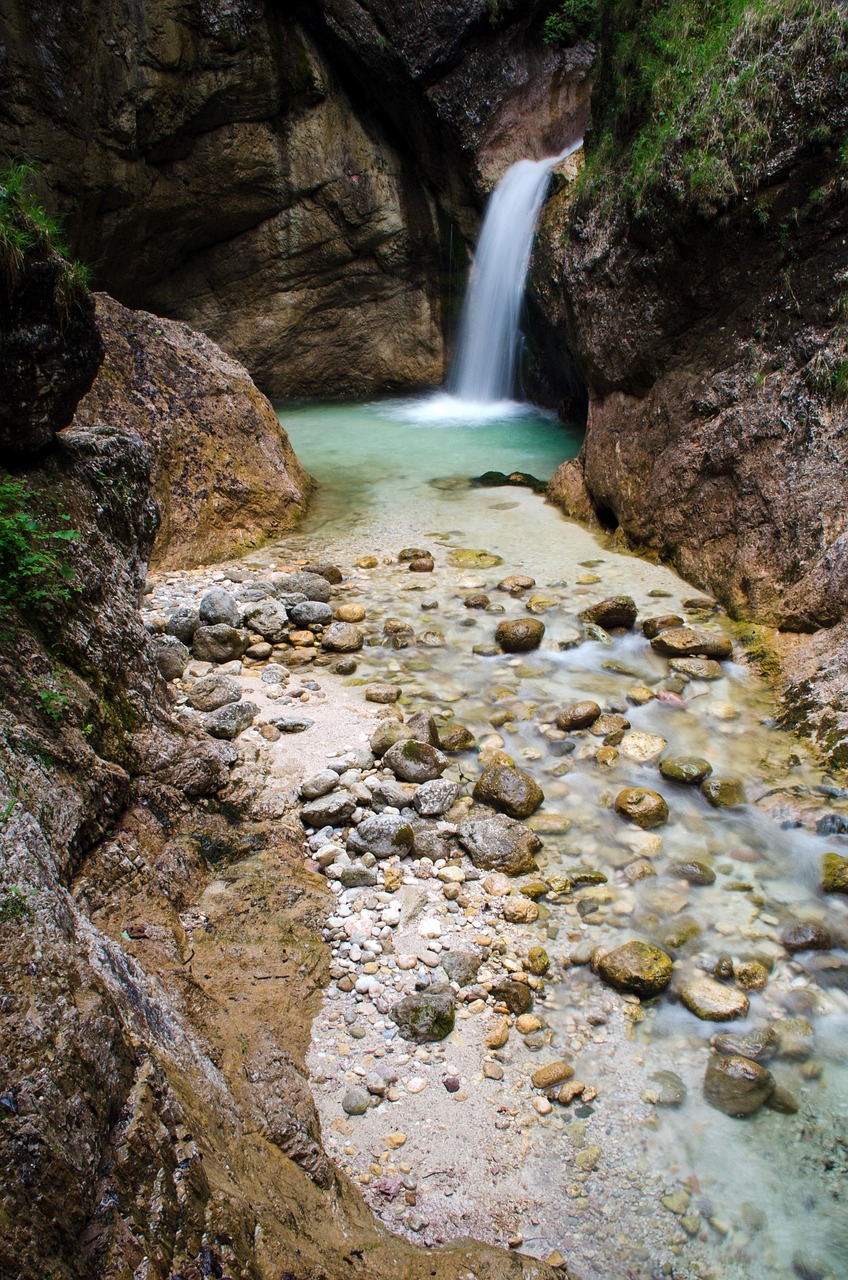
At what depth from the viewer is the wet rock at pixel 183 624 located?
225 inches

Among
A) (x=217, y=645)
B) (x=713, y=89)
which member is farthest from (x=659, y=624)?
(x=713, y=89)

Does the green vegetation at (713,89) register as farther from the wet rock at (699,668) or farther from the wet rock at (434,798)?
the wet rock at (434,798)

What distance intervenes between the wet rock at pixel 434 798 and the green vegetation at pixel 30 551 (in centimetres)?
187

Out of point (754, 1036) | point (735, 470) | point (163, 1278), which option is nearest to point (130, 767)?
point (163, 1278)

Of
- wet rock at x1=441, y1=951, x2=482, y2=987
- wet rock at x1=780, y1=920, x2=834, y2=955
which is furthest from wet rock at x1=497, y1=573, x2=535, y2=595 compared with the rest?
wet rock at x1=441, y1=951, x2=482, y2=987

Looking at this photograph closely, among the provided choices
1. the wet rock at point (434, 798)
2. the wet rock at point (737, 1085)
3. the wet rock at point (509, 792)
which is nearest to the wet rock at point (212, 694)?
the wet rock at point (434, 798)

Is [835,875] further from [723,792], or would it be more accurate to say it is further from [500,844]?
[500,844]

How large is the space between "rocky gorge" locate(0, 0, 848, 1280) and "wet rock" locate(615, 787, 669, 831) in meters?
0.02

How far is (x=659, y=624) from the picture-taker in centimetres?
588

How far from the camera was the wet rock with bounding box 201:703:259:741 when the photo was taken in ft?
14.8

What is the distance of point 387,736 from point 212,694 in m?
1.08

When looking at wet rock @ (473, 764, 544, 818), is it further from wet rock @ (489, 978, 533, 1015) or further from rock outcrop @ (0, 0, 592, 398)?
rock outcrop @ (0, 0, 592, 398)

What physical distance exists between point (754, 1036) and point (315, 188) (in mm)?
13412

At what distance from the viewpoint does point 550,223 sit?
10.6m
